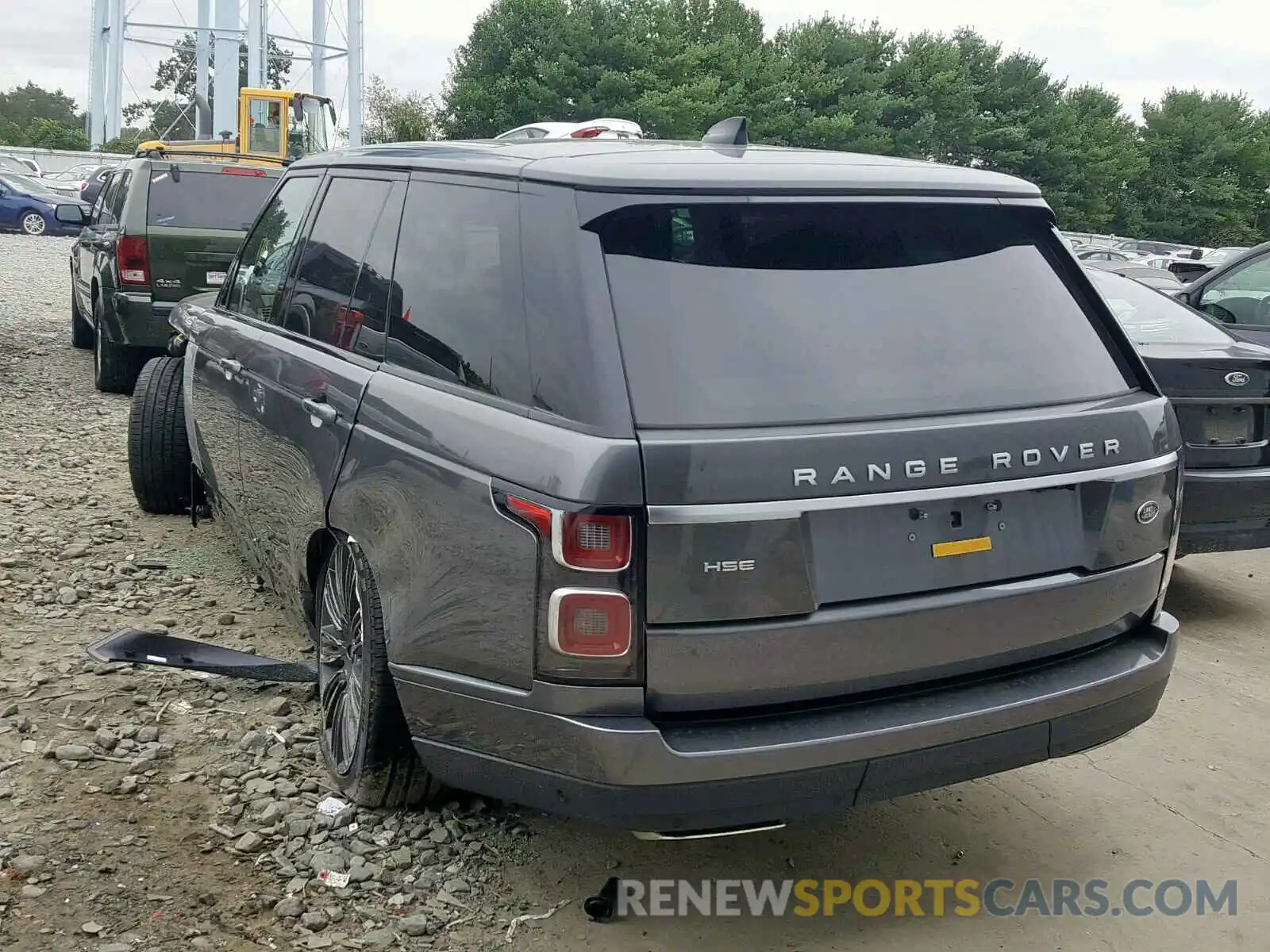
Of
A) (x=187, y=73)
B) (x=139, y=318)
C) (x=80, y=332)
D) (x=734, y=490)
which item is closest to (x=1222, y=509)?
(x=734, y=490)

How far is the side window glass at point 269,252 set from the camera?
14.7 feet

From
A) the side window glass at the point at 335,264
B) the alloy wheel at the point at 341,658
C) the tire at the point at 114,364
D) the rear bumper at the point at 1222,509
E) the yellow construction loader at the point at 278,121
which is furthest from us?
the yellow construction loader at the point at 278,121

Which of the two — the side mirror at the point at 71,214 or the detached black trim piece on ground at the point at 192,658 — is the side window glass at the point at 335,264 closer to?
the detached black trim piece on ground at the point at 192,658

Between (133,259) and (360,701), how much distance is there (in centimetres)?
675

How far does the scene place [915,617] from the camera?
2803 mm

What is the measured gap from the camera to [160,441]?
6.32 m

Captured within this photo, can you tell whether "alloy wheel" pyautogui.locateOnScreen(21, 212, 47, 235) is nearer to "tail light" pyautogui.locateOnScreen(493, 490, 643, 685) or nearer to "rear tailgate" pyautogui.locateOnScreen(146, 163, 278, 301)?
"rear tailgate" pyautogui.locateOnScreen(146, 163, 278, 301)

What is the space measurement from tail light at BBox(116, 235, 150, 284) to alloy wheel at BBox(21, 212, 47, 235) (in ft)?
84.8

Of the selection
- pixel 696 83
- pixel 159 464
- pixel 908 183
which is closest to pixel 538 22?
pixel 696 83

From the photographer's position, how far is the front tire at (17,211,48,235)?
31.9 meters

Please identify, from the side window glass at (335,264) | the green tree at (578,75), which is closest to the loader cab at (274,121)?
the green tree at (578,75)

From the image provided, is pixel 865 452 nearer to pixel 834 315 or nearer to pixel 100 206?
pixel 834 315

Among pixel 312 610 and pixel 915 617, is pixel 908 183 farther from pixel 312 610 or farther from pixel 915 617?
pixel 312 610

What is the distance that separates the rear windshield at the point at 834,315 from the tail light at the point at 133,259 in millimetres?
7313
